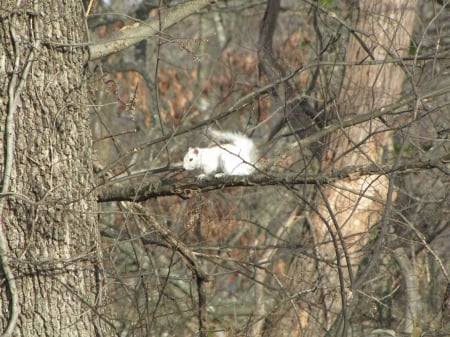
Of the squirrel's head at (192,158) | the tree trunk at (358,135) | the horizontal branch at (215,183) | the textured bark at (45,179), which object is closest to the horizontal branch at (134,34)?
the textured bark at (45,179)

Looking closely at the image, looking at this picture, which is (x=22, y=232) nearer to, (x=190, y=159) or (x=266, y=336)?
(x=190, y=159)

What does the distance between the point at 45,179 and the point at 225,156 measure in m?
1.89

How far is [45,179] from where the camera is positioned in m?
3.67

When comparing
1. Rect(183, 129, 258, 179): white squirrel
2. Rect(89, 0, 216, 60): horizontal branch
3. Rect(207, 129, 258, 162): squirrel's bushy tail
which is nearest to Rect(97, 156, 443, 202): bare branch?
Rect(89, 0, 216, 60): horizontal branch

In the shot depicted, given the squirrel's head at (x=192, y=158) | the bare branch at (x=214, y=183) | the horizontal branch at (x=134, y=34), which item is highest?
the horizontal branch at (x=134, y=34)

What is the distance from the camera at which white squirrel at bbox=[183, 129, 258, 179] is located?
5258 mm

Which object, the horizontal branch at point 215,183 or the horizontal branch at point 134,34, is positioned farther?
the horizontal branch at point 134,34

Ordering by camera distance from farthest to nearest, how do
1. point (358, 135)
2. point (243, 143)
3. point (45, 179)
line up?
1. point (358, 135)
2. point (243, 143)
3. point (45, 179)

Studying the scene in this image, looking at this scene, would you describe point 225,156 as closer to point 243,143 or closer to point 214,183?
point 243,143

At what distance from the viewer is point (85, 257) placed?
3752mm

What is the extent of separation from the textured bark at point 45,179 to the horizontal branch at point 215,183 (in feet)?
1.02

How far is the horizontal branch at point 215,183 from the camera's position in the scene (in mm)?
3715

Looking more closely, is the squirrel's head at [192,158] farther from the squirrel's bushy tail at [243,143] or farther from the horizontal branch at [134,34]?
the horizontal branch at [134,34]

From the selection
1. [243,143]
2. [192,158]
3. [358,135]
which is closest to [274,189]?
[358,135]
